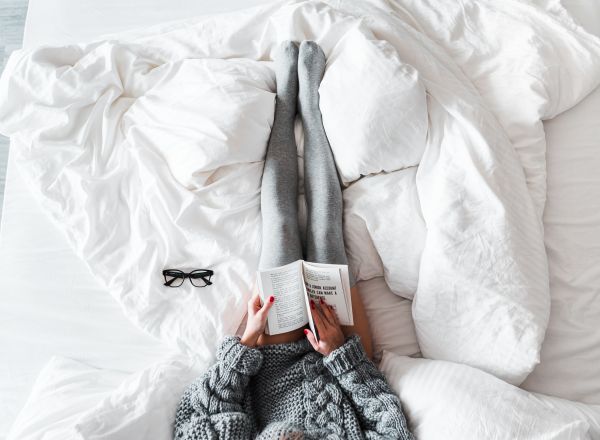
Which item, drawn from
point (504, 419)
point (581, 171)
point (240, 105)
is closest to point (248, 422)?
point (504, 419)

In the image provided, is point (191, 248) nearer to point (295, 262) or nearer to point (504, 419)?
point (295, 262)

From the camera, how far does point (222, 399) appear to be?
1.01m

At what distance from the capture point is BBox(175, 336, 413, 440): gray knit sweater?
3.23 feet

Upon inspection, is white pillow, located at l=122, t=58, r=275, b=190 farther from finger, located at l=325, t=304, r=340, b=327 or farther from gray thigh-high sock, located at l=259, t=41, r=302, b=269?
finger, located at l=325, t=304, r=340, b=327

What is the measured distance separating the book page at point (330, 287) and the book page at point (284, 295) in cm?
2

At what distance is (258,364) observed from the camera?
1.05 m

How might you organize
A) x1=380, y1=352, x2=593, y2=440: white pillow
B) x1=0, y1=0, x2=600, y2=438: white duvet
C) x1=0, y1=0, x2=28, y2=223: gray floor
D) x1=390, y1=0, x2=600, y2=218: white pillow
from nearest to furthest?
x1=380, y1=352, x2=593, y2=440: white pillow → x1=0, y1=0, x2=600, y2=438: white duvet → x1=390, y1=0, x2=600, y2=218: white pillow → x1=0, y1=0, x2=28, y2=223: gray floor

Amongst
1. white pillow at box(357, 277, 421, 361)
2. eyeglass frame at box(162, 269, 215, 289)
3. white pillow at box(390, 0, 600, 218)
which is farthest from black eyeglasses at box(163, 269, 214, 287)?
white pillow at box(390, 0, 600, 218)

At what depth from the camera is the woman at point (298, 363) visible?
995 mm

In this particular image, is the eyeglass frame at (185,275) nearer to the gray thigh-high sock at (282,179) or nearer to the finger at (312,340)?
the gray thigh-high sock at (282,179)

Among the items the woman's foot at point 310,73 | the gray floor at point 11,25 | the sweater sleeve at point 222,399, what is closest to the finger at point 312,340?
the sweater sleeve at point 222,399

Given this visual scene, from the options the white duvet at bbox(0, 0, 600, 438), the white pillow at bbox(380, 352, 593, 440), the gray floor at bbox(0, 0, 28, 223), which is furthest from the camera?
the gray floor at bbox(0, 0, 28, 223)

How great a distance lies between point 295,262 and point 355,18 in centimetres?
62

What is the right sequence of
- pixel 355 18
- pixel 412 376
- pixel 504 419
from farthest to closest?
pixel 355 18 < pixel 412 376 < pixel 504 419
